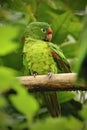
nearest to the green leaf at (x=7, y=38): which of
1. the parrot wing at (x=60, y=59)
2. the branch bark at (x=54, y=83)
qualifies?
the branch bark at (x=54, y=83)

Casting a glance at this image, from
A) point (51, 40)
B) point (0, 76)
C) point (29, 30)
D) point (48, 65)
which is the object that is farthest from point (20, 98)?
point (29, 30)

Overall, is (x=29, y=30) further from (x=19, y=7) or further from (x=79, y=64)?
(x=79, y=64)

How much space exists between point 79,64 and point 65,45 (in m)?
1.64

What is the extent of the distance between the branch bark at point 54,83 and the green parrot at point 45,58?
1.73ft

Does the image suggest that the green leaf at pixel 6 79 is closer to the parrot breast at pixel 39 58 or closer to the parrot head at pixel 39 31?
the parrot breast at pixel 39 58

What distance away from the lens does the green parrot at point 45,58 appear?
1859 millimetres

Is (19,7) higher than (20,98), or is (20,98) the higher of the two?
(20,98)

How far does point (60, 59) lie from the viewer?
187 centimetres

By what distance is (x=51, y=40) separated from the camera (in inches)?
85.7

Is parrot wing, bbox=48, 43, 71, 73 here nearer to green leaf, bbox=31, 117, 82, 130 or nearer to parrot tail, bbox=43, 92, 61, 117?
parrot tail, bbox=43, 92, 61, 117

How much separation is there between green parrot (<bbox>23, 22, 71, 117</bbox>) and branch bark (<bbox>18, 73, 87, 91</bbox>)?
0.53 meters

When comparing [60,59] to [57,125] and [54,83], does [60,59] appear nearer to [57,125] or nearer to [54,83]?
[54,83]

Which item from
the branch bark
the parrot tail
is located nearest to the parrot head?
the parrot tail

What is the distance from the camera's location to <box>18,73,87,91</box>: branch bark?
112cm
